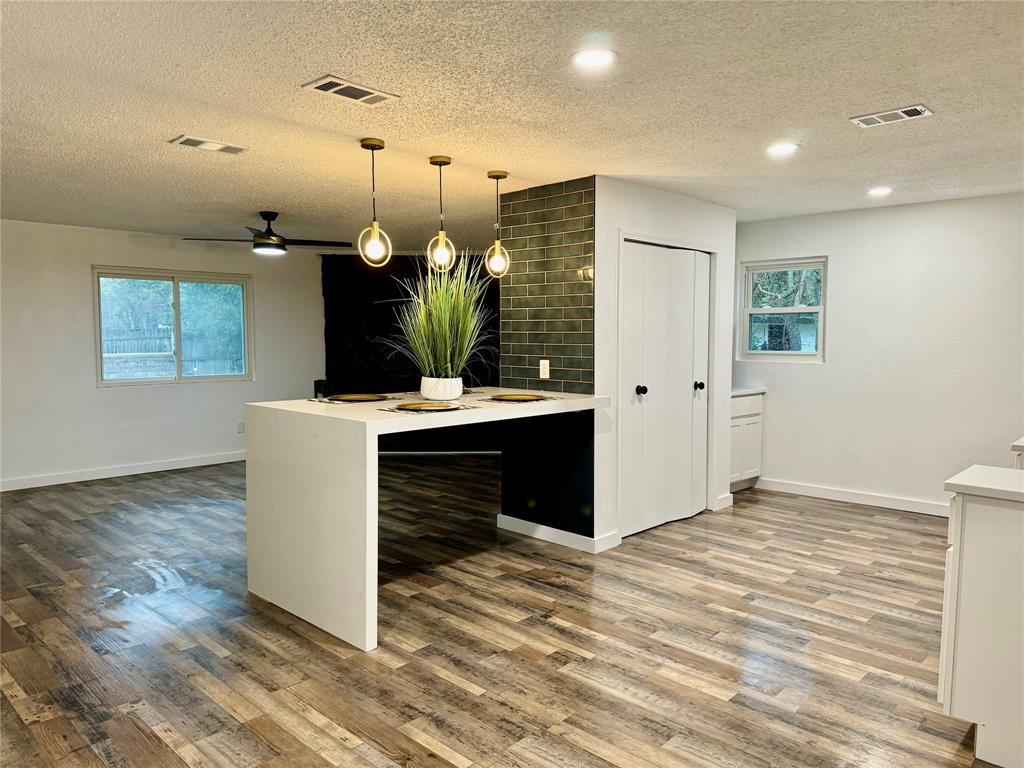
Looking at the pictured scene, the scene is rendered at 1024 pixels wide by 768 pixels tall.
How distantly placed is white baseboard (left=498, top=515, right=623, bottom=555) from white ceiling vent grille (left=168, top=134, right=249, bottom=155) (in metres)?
2.78

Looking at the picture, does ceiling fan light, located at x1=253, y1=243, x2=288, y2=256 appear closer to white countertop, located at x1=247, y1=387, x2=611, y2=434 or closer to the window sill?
white countertop, located at x1=247, y1=387, x2=611, y2=434

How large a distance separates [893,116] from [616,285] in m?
1.72

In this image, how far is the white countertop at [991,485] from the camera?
208 cm

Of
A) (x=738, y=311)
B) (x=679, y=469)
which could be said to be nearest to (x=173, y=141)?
(x=679, y=469)

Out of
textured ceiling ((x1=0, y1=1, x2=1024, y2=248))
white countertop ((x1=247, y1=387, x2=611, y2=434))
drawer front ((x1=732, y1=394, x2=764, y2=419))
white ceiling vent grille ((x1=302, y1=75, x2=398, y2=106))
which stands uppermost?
textured ceiling ((x1=0, y1=1, x2=1024, y2=248))

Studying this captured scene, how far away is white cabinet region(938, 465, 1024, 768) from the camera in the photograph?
82.6 inches

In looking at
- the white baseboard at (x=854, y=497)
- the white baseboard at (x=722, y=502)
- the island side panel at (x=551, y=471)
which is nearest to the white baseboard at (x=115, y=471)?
the island side panel at (x=551, y=471)

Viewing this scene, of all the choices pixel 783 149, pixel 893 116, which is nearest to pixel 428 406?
pixel 783 149

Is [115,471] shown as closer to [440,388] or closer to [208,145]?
[208,145]

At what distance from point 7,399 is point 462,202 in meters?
4.26

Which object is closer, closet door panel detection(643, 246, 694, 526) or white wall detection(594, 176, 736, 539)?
white wall detection(594, 176, 736, 539)

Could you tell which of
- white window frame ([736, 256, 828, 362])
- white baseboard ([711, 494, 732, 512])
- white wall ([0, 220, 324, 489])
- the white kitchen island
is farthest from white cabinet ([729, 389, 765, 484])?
white wall ([0, 220, 324, 489])

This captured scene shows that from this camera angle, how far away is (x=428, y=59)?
235 cm

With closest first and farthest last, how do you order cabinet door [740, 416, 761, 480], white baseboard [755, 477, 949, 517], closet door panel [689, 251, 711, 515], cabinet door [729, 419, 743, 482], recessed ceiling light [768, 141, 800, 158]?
recessed ceiling light [768, 141, 800, 158] → closet door panel [689, 251, 711, 515] → white baseboard [755, 477, 949, 517] → cabinet door [729, 419, 743, 482] → cabinet door [740, 416, 761, 480]
